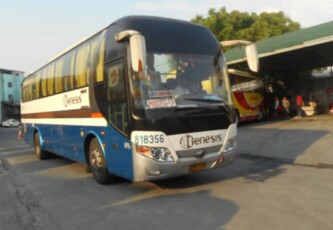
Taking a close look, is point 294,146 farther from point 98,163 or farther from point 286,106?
point 286,106

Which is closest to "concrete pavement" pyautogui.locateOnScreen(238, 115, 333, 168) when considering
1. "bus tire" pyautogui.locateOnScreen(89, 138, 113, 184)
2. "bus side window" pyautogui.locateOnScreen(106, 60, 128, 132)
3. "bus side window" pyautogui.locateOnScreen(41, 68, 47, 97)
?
"bus tire" pyautogui.locateOnScreen(89, 138, 113, 184)

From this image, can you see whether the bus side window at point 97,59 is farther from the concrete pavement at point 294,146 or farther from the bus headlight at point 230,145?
the concrete pavement at point 294,146

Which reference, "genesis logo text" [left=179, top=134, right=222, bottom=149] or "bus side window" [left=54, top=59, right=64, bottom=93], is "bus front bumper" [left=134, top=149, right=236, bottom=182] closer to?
"genesis logo text" [left=179, top=134, right=222, bottom=149]

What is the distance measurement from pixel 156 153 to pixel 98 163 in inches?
86.4

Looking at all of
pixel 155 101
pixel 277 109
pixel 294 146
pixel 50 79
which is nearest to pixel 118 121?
pixel 155 101

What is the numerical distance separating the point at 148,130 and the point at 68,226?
2.04 meters

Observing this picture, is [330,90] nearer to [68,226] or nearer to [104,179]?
[104,179]

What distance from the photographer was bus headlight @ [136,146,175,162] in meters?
7.05

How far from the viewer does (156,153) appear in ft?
23.2

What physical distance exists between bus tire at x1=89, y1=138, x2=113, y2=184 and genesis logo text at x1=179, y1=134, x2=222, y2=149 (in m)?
1.99

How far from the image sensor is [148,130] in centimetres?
703

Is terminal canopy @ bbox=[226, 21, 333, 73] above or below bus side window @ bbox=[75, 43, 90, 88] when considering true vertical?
above

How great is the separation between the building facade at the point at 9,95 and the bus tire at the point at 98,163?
2587 inches

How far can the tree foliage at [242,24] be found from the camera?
3347cm
